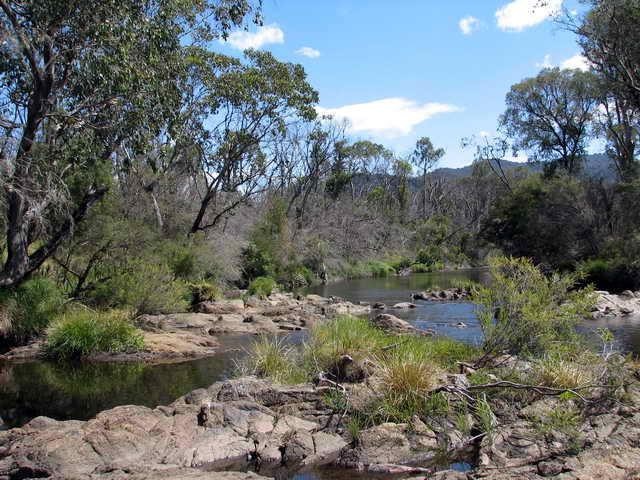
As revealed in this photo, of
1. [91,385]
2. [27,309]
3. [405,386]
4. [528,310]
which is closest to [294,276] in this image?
[27,309]

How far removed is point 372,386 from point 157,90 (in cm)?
867

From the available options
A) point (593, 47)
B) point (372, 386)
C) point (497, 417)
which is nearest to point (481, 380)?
point (497, 417)

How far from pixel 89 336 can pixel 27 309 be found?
2.51 meters

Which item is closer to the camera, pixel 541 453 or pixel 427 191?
pixel 541 453

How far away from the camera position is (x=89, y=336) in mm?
14984

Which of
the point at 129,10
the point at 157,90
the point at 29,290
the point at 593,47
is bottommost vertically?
the point at 29,290

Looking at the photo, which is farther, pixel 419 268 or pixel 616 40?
pixel 419 268

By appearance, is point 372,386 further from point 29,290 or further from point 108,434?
point 29,290

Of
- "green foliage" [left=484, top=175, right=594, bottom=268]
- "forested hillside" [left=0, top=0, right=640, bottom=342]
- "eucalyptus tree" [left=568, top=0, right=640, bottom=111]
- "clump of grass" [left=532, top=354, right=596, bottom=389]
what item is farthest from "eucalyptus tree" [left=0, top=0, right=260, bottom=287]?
"green foliage" [left=484, top=175, right=594, bottom=268]

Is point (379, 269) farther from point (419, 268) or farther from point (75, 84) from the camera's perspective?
point (75, 84)

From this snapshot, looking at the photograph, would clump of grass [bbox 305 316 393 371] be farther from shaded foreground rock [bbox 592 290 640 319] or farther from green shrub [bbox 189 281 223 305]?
green shrub [bbox 189 281 223 305]

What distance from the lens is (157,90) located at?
13.7 metres

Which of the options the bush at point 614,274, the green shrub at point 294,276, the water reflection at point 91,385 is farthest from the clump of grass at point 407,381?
the green shrub at point 294,276

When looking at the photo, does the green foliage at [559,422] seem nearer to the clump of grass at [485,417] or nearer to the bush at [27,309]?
the clump of grass at [485,417]
